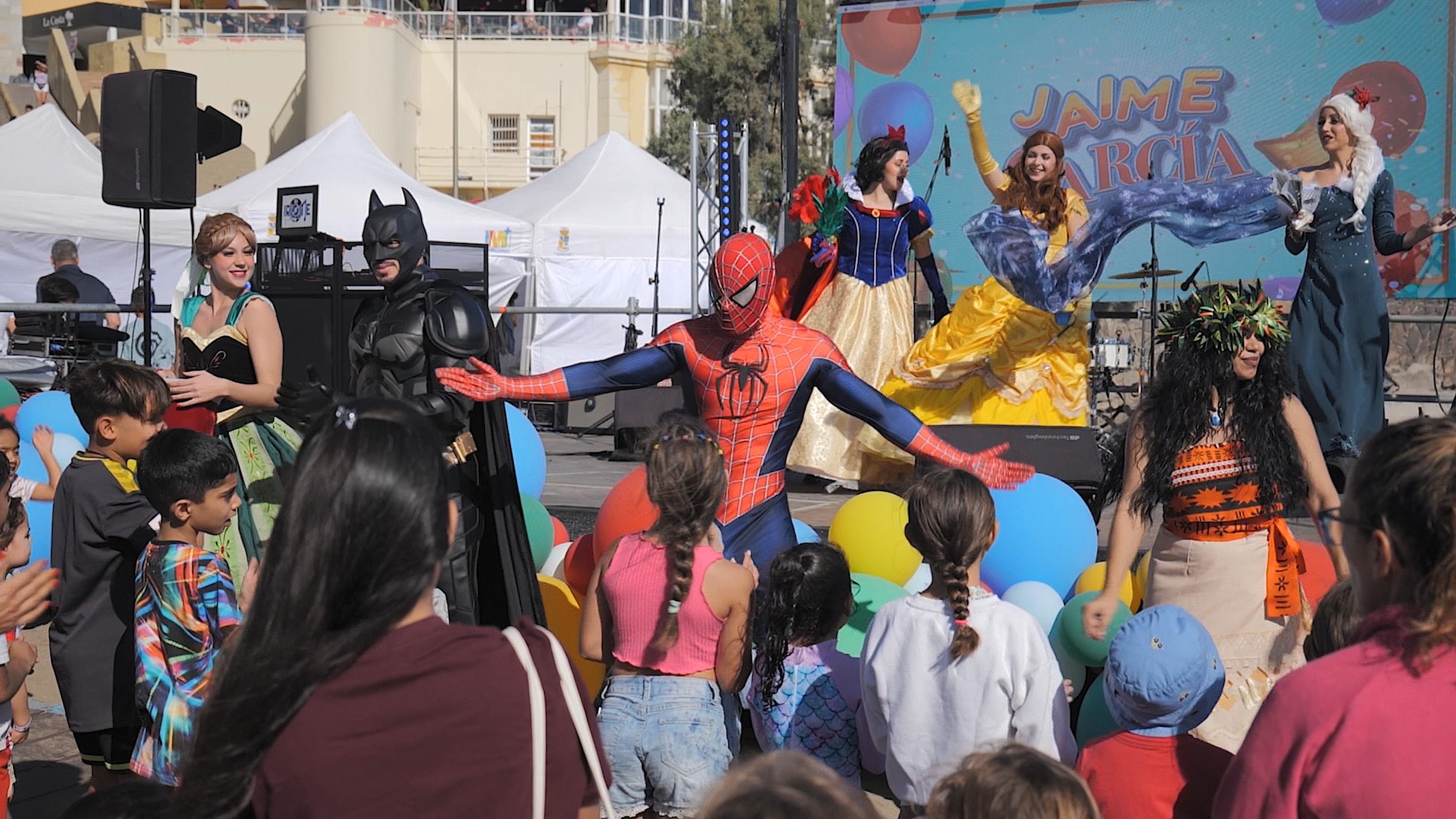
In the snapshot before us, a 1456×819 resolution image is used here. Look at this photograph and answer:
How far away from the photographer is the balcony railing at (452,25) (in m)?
39.6

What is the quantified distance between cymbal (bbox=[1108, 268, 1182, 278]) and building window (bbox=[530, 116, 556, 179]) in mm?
29001

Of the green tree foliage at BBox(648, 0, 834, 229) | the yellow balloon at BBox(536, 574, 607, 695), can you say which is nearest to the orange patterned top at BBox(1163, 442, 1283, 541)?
the yellow balloon at BBox(536, 574, 607, 695)

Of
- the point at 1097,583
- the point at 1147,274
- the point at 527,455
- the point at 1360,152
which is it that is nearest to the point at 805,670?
the point at 1097,583

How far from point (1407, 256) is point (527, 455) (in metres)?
8.24

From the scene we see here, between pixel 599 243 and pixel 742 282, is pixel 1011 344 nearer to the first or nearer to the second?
pixel 742 282

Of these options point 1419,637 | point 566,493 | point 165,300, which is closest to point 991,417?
point 566,493

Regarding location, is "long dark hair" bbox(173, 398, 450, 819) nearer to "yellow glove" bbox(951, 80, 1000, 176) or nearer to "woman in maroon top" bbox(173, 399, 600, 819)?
"woman in maroon top" bbox(173, 399, 600, 819)

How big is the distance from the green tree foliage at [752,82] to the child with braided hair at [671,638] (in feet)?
109

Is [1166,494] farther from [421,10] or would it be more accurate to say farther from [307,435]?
[421,10]

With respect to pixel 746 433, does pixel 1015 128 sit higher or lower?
higher

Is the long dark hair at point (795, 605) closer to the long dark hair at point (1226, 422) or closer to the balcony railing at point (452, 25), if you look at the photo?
the long dark hair at point (1226, 422)

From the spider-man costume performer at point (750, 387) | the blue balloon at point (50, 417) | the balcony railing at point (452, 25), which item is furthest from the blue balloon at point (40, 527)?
the balcony railing at point (452, 25)

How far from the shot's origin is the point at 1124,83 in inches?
510

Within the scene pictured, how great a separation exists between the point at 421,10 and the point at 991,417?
36.8 metres
